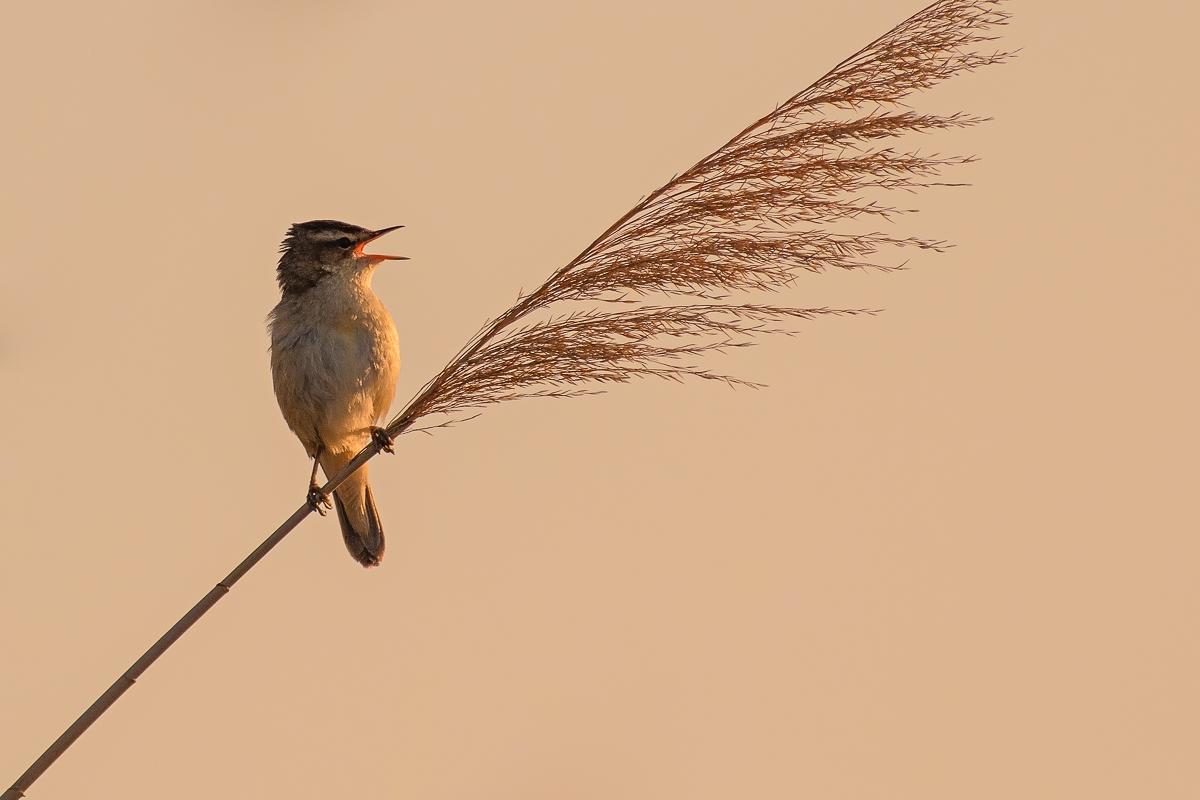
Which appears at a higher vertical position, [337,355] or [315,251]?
[315,251]

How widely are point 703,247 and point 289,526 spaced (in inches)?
44.1

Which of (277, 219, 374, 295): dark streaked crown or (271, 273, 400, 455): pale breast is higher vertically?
(277, 219, 374, 295): dark streaked crown

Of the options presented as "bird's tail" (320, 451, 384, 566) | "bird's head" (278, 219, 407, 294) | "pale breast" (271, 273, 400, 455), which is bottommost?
"bird's tail" (320, 451, 384, 566)

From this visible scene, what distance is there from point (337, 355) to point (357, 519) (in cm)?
83

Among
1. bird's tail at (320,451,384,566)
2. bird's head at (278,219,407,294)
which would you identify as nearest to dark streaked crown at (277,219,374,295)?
bird's head at (278,219,407,294)

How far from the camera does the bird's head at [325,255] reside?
4.75 metres

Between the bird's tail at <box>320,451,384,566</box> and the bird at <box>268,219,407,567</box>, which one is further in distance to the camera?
the bird's tail at <box>320,451,384,566</box>

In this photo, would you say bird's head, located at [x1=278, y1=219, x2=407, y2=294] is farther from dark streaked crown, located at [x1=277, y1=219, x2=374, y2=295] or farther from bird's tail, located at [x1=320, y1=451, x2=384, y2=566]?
bird's tail, located at [x1=320, y1=451, x2=384, y2=566]

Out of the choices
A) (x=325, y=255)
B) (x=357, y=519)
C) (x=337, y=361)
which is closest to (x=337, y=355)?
(x=337, y=361)

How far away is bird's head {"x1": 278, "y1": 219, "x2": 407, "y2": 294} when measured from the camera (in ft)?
15.6

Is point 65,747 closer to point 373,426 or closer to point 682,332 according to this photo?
point 682,332

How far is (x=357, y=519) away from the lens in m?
5.00

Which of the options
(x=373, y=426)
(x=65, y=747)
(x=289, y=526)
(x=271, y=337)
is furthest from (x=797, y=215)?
(x=271, y=337)

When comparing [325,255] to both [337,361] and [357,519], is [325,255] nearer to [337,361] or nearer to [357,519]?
[337,361]
